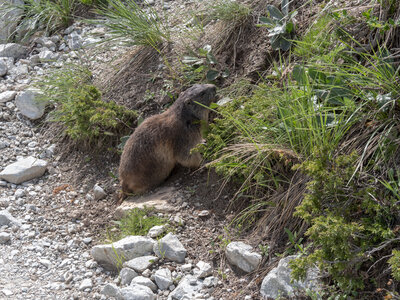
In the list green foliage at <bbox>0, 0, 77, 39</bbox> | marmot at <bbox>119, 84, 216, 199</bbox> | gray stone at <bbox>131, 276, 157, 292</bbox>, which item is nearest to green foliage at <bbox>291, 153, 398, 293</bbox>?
gray stone at <bbox>131, 276, 157, 292</bbox>

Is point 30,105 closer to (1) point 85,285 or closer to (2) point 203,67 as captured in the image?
(2) point 203,67

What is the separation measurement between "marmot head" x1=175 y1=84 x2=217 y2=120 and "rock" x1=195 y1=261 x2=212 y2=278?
6.59 feet

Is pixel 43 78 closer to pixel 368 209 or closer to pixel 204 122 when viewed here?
pixel 204 122

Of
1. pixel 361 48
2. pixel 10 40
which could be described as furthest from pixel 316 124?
pixel 10 40

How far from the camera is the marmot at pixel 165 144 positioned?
5.71m

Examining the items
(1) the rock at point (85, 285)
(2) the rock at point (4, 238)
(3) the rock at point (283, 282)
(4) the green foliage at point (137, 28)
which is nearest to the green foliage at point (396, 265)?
(3) the rock at point (283, 282)

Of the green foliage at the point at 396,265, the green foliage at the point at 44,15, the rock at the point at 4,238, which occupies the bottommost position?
the rock at the point at 4,238

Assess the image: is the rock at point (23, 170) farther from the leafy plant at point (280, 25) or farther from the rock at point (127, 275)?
the leafy plant at point (280, 25)

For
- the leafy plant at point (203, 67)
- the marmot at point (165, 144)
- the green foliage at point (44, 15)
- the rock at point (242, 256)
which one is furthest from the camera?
the green foliage at point (44, 15)

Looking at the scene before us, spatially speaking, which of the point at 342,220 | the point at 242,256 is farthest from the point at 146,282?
the point at 342,220

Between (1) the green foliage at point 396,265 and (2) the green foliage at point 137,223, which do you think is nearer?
(1) the green foliage at point 396,265

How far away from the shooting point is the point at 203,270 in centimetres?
426

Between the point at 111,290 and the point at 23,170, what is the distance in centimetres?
267

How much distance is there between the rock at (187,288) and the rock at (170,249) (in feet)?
0.90
